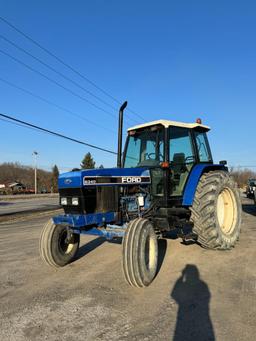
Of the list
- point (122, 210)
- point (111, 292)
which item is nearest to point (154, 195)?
point (122, 210)

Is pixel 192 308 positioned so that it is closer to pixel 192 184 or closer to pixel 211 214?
pixel 211 214

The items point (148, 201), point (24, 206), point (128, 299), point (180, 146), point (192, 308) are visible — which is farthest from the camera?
point (24, 206)

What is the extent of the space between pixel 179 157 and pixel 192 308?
3.47 metres

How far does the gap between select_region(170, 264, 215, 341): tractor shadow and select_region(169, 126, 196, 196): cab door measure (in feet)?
6.00

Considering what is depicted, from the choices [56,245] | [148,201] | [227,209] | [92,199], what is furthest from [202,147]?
[56,245]

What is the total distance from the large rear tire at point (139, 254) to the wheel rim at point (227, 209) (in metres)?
2.68

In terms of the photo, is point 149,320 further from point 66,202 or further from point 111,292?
point 66,202

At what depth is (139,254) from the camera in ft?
15.7

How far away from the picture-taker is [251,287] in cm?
462

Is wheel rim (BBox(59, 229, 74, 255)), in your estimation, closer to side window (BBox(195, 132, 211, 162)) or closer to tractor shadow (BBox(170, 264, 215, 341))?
tractor shadow (BBox(170, 264, 215, 341))

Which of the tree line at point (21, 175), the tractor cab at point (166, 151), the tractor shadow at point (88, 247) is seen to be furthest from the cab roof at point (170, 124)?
the tree line at point (21, 175)

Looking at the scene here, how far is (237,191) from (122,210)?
304 centimetres

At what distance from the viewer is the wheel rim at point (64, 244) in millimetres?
6130

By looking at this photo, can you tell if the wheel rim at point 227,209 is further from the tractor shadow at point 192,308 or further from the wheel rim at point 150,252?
the wheel rim at point 150,252
